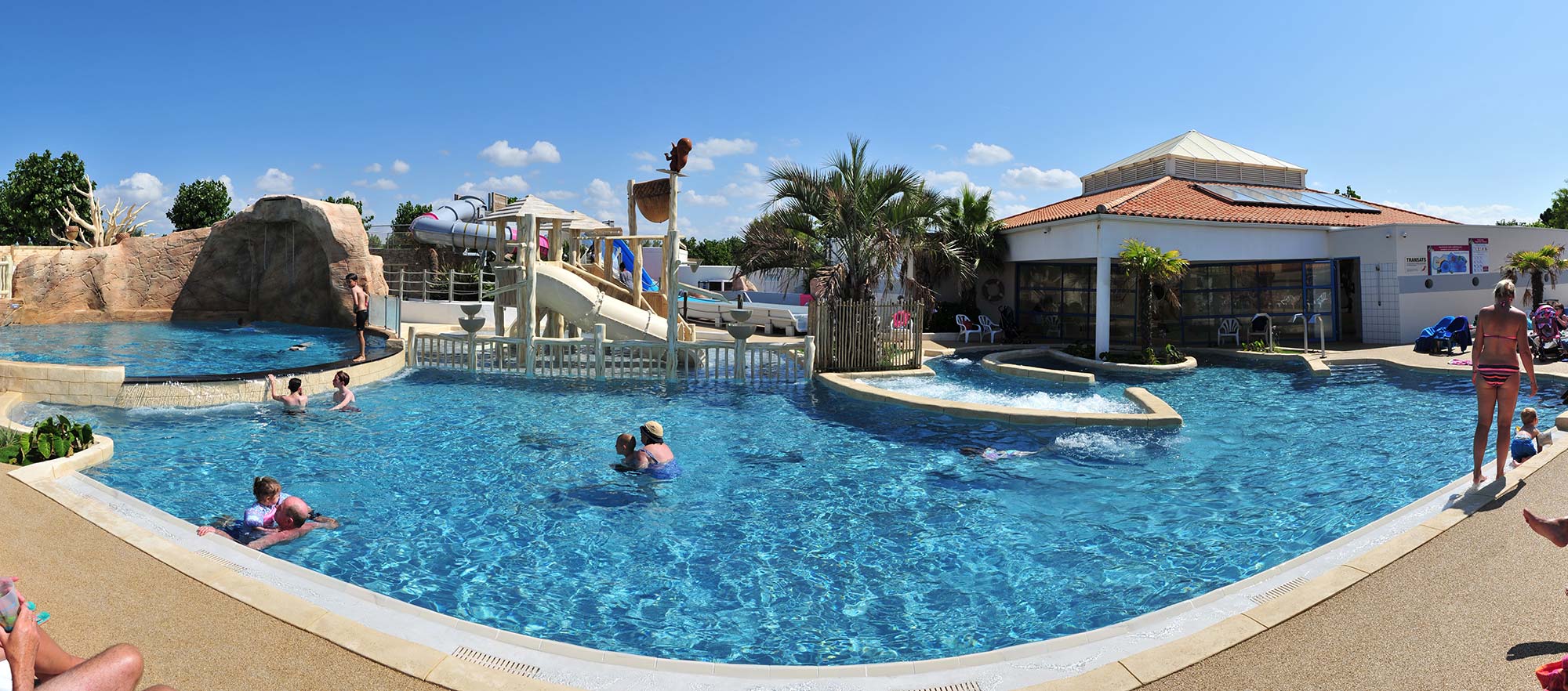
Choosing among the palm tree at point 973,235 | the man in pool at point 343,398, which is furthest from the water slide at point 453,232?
the man in pool at point 343,398

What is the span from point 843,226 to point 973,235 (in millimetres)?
8094

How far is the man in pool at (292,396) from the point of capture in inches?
461

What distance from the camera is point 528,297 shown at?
1571 centimetres

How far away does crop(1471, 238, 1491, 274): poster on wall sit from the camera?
1975 cm

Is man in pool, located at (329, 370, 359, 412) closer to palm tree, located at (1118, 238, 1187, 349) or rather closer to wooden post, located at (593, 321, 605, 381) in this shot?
wooden post, located at (593, 321, 605, 381)

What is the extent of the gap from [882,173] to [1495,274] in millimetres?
15454

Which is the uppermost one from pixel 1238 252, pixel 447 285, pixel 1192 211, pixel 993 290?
pixel 1192 211

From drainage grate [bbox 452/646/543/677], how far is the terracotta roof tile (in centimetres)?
1691

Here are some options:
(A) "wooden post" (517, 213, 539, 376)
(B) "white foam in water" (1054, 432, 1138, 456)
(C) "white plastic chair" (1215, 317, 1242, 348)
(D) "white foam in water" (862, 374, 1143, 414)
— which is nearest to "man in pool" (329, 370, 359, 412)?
(A) "wooden post" (517, 213, 539, 376)

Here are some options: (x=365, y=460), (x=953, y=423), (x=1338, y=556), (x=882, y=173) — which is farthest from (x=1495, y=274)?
(x=365, y=460)

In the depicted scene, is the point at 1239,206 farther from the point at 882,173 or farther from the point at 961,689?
the point at 961,689

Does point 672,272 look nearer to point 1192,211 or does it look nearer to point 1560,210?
point 1192,211

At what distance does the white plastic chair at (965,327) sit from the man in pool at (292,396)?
50.5ft

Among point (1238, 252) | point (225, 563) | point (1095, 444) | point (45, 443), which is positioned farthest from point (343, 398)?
point (1238, 252)
